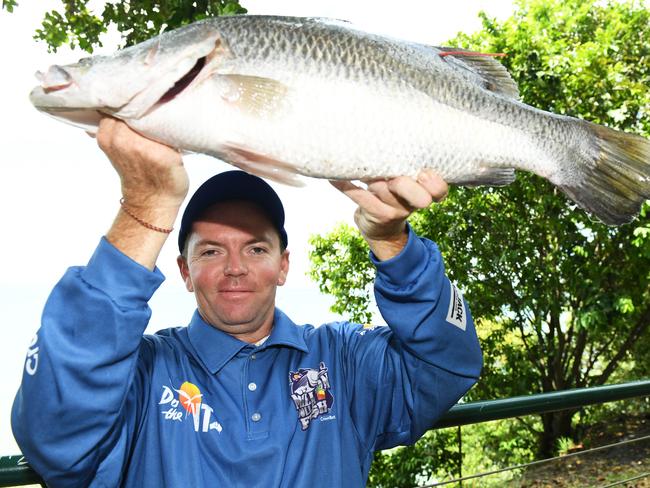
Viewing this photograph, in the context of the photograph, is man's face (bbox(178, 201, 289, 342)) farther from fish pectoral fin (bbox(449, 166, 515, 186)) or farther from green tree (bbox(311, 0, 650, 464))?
green tree (bbox(311, 0, 650, 464))

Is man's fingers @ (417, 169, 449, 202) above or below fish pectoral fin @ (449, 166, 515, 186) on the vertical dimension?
below

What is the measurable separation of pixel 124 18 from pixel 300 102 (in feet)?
13.9

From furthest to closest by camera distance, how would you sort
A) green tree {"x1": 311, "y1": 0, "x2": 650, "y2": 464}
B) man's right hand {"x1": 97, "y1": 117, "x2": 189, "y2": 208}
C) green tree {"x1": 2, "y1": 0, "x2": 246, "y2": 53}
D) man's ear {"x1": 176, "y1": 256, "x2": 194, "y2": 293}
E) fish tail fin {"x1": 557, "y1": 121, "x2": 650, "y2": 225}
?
1. green tree {"x1": 311, "y1": 0, "x2": 650, "y2": 464}
2. green tree {"x1": 2, "y1": 0, "x2": 246, "y2": 53}
3. man's ear {"x1": 176, "y1": 256, "x2": 194, "y2": 293}
4. fish tail fin {"x1": 557, "y1": 121, "x2": 650, "y2": 225}
5. man's right hand {"x1": 97, "y1": 117, "x2": 189, "y2": 208}

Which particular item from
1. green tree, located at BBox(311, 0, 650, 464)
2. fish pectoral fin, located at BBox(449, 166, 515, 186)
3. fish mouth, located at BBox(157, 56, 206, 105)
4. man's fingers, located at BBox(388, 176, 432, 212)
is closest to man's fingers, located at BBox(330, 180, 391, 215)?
man's fingers, located at BBox(388, 176, 432, 212)

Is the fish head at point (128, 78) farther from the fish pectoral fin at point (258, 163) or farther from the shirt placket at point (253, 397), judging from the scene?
the shirt placket at point (253, 397)

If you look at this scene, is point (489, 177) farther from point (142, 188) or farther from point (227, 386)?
point (227, 386)

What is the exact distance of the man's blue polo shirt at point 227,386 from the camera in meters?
1.66

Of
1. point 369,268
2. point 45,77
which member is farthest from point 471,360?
point 369,268

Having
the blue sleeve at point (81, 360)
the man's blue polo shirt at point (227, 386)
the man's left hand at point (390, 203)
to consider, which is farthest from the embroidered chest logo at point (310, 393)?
the blue sleeve at point (81, 360)

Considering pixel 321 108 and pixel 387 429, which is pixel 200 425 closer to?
pixel 387 429

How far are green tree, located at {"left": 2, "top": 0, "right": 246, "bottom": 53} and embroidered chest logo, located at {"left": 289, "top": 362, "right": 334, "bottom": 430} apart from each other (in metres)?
2.45

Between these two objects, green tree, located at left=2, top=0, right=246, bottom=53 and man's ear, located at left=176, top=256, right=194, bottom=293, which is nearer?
man's ear, located at left=176, top=256, right=194, bottom=293

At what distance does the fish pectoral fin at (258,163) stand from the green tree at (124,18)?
255 cm

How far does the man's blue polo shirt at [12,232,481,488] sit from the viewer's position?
166 cm
